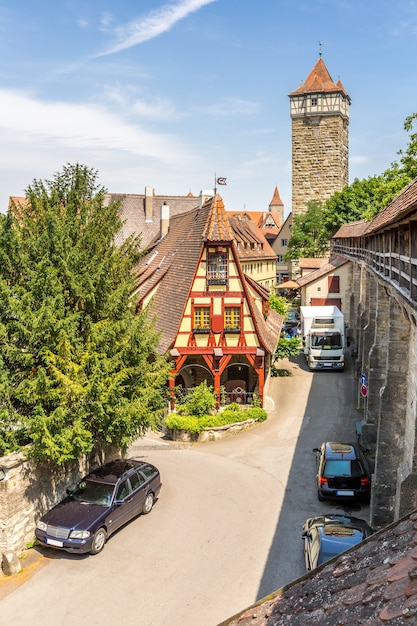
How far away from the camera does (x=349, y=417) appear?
23.6 meters

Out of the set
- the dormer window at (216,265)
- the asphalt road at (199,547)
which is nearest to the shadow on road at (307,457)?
the asphalt road at (199,547)

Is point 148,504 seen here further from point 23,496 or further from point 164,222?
point 164,222

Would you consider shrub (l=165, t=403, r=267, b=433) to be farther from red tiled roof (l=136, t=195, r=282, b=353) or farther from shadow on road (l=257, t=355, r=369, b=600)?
red tiled roof (l=136, t=195, r=282, b=353)

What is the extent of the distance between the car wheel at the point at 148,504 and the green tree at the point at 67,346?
1.47m

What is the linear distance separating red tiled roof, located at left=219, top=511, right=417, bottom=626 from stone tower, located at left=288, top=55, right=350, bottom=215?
205ft

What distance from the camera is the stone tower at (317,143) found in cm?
6481

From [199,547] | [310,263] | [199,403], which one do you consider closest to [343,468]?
[199,547]

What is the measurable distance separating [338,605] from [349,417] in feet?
66.8

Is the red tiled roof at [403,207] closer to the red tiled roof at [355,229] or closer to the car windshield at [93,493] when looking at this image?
the car windshield at [93,493]

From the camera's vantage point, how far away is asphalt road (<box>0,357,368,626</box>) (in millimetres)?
11016

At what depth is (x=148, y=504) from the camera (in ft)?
50.8

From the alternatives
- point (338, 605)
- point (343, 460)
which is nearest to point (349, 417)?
point (343, 460)

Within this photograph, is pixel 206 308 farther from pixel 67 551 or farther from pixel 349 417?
pixel 67 551

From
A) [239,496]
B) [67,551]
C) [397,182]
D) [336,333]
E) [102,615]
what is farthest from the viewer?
[397,182]
